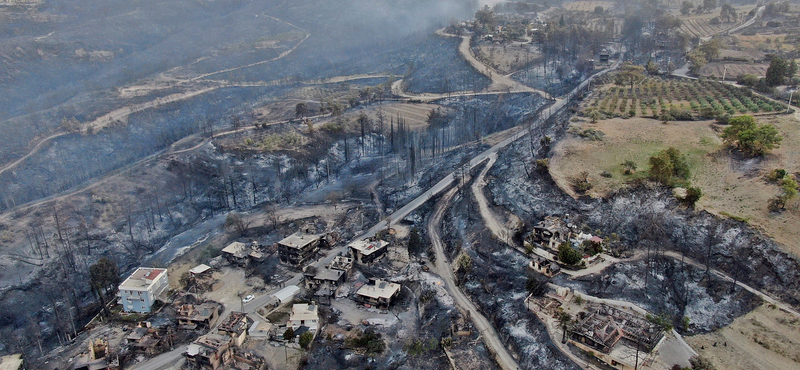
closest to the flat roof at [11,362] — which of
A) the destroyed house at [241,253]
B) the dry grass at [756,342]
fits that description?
the destroyed house at [241,253]

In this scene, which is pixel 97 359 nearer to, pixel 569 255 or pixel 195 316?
pixel 195 316

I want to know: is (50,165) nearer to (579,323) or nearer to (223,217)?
(223,217)

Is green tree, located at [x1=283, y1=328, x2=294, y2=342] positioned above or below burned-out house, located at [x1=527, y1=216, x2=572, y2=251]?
below

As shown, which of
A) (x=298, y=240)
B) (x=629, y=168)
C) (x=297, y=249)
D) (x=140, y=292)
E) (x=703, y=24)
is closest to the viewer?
(x=140, y=292)

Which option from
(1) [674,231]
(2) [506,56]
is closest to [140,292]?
(1) [674,231]

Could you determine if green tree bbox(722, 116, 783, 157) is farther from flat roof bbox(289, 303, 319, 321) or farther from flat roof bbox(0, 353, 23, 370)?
flat roof bbox(0, 353, 23, 370)

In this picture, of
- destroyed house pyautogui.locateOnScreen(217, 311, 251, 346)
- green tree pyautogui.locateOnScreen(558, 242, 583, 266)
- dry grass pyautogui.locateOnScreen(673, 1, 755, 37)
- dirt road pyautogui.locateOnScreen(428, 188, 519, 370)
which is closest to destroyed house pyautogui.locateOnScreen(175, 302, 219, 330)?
destroyed house pyautogui.locateOnScreen(217, 311, 251, 346)

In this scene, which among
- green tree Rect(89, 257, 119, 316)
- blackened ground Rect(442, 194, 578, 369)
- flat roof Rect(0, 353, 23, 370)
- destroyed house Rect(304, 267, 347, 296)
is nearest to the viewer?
blackened ground Rect(442, 194, 578, 369)
